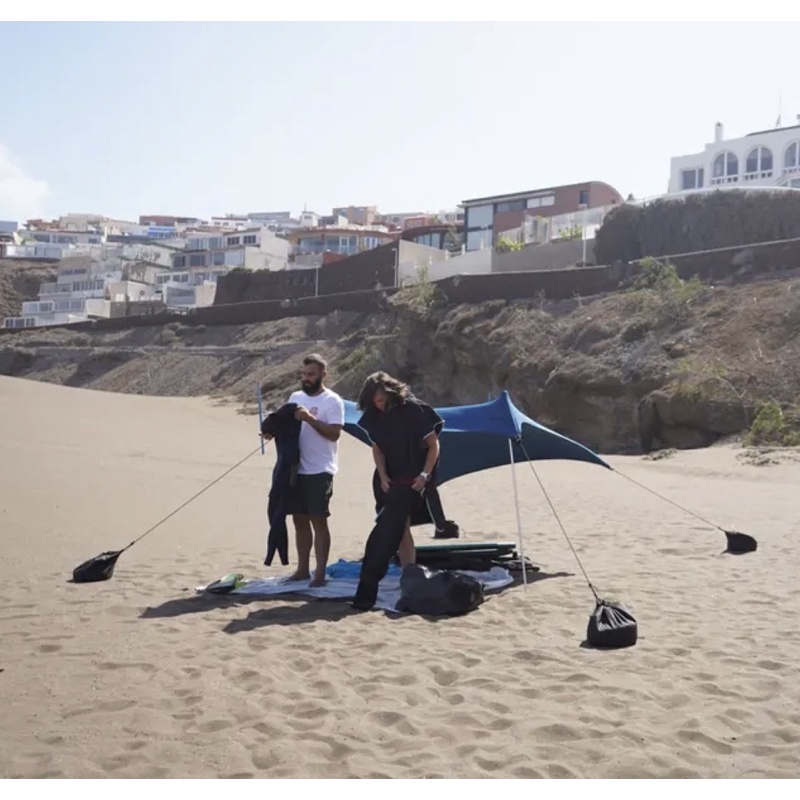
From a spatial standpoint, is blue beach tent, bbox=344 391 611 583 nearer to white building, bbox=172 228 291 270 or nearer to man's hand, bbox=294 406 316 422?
man's hand, bbox=294 406 316 422

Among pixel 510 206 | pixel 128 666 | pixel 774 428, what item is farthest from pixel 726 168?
pixel 128 666

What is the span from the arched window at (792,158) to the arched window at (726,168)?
2.77 meters

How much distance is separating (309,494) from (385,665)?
7.32 ft

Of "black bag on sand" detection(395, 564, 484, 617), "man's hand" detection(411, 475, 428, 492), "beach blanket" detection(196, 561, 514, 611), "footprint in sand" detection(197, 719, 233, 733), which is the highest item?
"man's hand" detection(411, 475, 428, 492)

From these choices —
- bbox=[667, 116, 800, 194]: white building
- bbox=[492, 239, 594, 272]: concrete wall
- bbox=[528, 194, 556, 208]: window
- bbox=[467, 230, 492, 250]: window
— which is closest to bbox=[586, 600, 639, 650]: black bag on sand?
bbox=[492, 239, 594, 272]: concrete wall

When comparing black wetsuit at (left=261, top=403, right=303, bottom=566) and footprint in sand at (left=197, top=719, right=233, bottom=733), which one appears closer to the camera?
footprint in sand at (left=197, top=719, right=233, bottom=733)

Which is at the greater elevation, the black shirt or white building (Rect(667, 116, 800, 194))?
white building (Rect(667, 116, 800, 194))

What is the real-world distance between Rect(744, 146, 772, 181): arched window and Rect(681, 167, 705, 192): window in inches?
107

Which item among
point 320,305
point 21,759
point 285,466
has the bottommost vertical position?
point 21,759

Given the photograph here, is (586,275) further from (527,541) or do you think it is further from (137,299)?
(137,299)

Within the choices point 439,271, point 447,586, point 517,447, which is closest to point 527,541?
point 517,447

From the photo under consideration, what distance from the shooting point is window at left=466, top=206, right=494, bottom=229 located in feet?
217

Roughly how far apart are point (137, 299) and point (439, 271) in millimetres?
42953

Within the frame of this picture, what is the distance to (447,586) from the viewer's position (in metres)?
7.79
